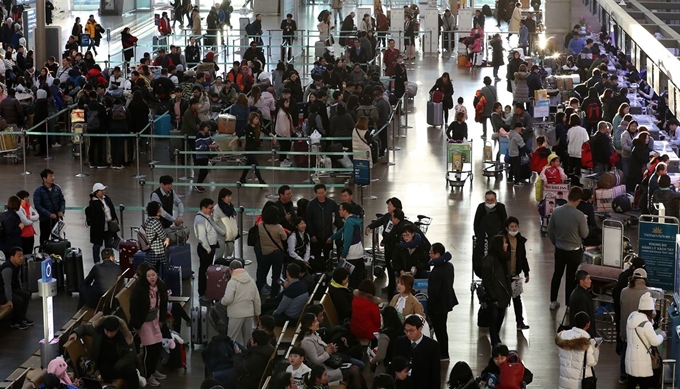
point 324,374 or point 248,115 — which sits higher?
point 248,115

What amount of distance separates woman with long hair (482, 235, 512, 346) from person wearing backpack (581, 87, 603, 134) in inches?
435

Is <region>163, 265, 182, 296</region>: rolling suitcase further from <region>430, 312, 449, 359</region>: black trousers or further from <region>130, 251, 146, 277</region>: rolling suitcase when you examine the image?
<region>430, 312, 449, 359</region>: black trousers

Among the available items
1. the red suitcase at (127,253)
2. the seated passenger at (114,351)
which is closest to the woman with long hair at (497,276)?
the seated passenger at (114,351)

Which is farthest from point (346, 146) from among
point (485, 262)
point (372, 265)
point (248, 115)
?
point (485, 262)

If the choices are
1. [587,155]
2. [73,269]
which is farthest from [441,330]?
[587,155]

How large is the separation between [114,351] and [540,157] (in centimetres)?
1064

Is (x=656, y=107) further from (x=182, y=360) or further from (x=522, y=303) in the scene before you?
(x=182, y=360)

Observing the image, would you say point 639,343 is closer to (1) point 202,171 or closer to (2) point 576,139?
(2) point 576,139

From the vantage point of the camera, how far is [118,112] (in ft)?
78.7

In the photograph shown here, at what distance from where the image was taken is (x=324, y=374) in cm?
1184

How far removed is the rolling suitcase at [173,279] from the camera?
1642cm

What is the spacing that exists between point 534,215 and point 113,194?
23.2ft

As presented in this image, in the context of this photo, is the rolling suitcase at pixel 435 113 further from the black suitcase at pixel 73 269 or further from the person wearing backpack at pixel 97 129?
the black suitcase at pixel 73 269

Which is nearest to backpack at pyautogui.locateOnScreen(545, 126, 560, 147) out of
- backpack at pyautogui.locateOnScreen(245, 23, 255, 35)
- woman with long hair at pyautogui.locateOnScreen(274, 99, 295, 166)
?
woman with long hair at pyautogui.locateOnScreen(274, 99, 295, 166)
